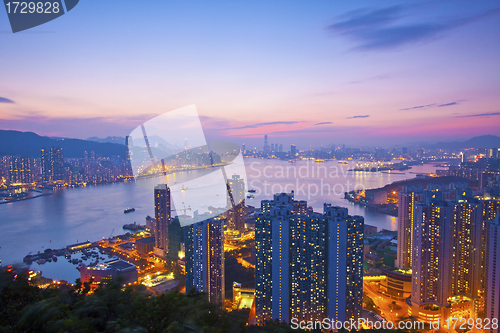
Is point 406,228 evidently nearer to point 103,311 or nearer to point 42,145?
point 103,311

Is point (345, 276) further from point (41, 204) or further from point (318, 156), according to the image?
point (318, 156)

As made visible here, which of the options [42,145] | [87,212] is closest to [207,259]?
[87,212]

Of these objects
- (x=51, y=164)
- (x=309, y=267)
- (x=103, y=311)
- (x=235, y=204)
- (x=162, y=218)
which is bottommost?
(x=235, y=204)

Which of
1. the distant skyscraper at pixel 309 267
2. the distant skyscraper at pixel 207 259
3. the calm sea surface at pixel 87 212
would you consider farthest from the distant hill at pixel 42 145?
the distant skyscraper at pixel 309 267

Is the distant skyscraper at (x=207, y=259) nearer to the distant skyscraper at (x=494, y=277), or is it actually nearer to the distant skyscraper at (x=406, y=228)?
the distant skyscraper at (x=494, y=277)

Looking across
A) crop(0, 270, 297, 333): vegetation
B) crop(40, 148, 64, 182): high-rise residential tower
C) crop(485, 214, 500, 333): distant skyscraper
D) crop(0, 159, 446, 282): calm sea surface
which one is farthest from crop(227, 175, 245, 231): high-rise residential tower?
crop(40, 148, 64, 182): high-rise residential tower

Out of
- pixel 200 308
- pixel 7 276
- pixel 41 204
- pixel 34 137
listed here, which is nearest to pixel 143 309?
pixel 200 308
